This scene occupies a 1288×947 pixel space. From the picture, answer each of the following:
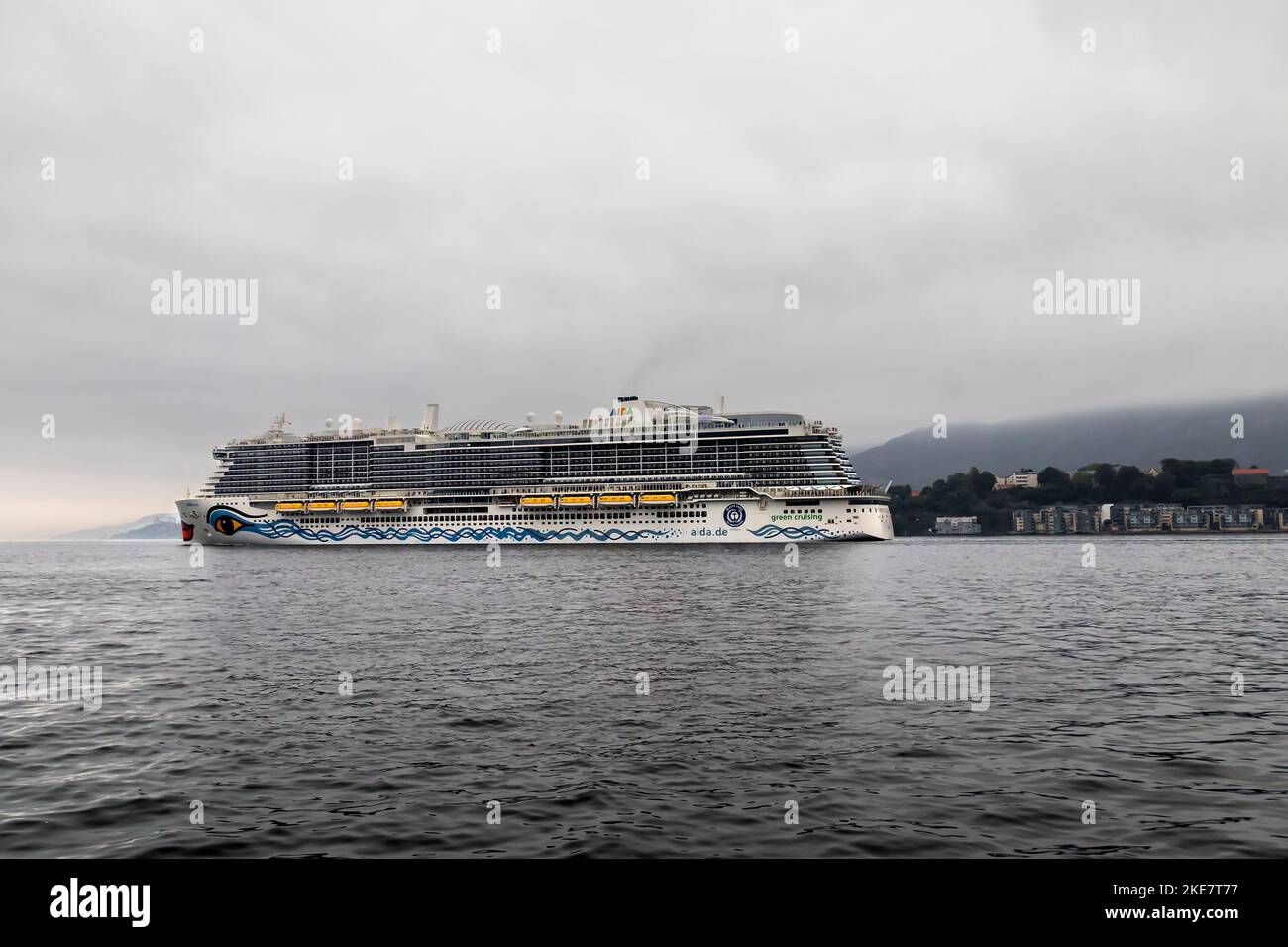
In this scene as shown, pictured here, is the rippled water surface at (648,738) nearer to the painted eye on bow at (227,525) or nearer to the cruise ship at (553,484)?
the cruise ship at (553,484)

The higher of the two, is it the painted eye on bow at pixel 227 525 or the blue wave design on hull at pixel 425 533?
the painted eye on bow at pixel 227 525

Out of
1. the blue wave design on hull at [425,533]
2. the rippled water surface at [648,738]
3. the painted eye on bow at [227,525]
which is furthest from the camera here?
the painted eye on bow at [227,525]

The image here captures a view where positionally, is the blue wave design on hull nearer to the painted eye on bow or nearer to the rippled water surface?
the painted eye on bow

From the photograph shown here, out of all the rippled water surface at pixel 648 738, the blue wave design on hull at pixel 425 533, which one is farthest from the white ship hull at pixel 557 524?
the rippled water surface at pixel 648 738

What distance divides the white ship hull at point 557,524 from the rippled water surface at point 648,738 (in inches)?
2878

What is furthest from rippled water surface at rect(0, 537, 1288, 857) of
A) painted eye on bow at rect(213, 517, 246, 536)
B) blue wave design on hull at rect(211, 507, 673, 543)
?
painted eye on bow at rect(213, 517, 246, 536)

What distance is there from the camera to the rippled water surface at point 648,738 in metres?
10.6

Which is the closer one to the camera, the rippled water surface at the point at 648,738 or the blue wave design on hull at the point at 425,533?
the rippled water surface at the point at 648,738

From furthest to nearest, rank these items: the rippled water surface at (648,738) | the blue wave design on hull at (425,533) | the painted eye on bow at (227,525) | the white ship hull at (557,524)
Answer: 1. the painted eye on bow at (227,525)
2. the blue wave design on hull at (425,533)
3. the white ship hull at (557,524)
4. the rippled water surface at (648,738)

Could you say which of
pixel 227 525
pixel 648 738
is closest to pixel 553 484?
pixel 227 525

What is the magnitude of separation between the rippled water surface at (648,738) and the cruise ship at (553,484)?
7469 cm

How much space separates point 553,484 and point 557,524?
305 inches
